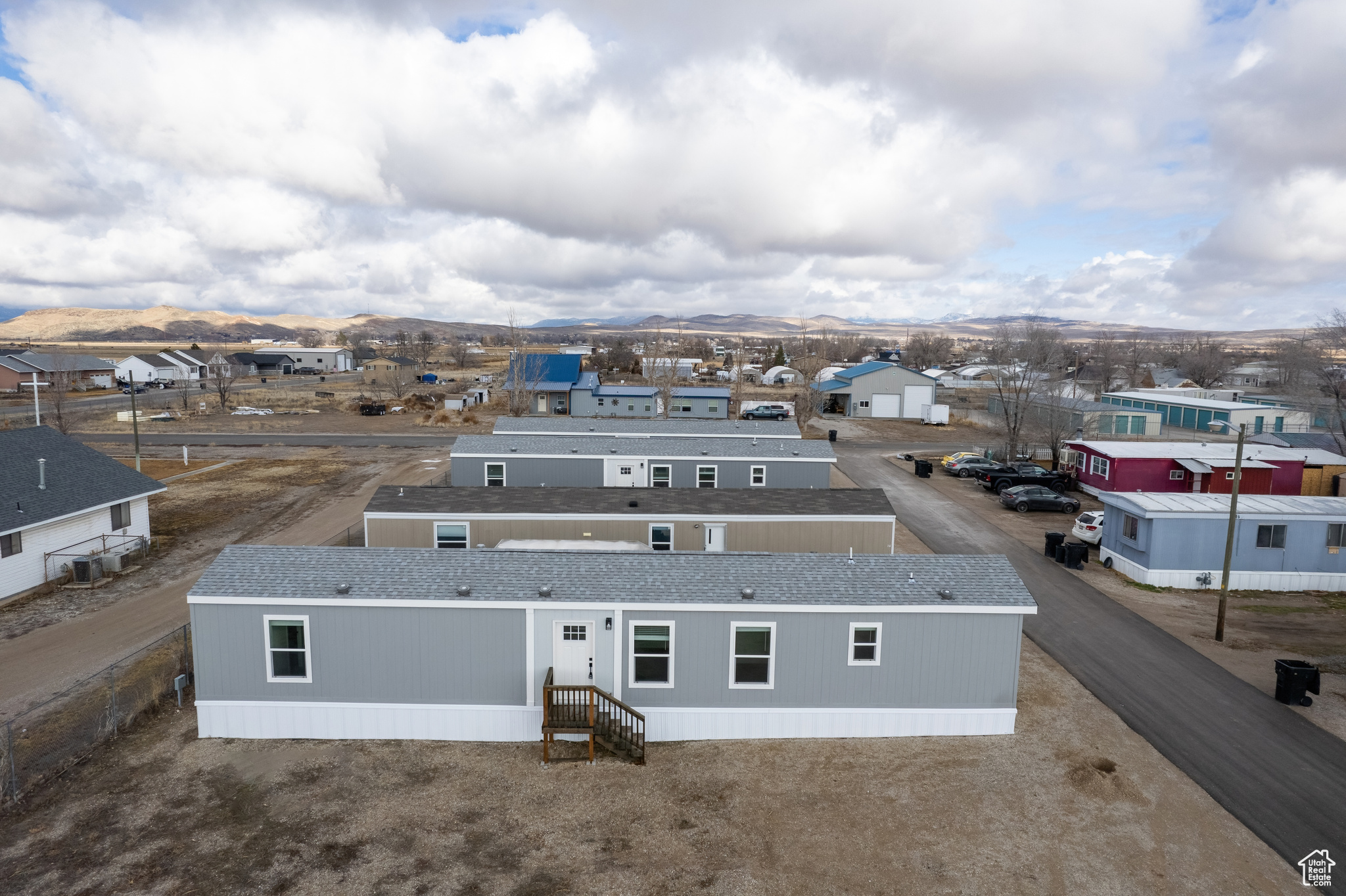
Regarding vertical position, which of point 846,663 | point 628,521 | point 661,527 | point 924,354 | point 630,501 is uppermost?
Answer: point 924,354

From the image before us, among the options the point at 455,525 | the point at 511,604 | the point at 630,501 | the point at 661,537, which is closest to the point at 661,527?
the point at 661,537

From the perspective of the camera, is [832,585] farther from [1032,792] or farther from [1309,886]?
[1309,886]

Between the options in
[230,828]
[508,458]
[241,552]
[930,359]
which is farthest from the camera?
[930,359]

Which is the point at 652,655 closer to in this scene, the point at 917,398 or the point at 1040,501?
the point at 1040,501

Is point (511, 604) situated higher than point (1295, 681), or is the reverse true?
point (511, 604)

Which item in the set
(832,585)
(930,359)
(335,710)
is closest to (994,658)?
(832,585)

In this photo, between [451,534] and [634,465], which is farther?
[634,465]

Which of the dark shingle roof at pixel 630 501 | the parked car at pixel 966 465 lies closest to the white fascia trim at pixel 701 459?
the dark shingle roof at pixel 630 501
